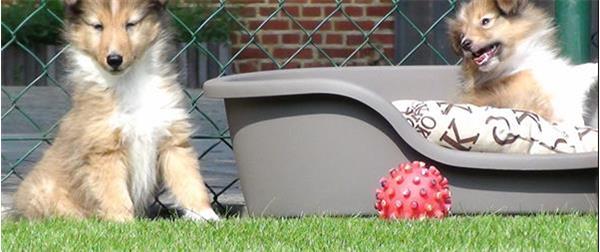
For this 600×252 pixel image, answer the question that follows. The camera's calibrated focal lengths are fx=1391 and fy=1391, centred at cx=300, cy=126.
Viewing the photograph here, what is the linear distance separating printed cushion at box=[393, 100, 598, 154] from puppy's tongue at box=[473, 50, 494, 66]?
1.44 ft

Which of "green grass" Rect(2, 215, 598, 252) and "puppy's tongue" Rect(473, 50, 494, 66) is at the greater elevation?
"puppy's tongue" Rect(473, 50, 494, 66)

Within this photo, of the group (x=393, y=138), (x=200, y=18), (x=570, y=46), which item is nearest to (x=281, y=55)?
(x=200, y=18)

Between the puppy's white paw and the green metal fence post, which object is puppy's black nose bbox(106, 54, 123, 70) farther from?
the green metal fence post

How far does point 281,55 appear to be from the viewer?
11.3m

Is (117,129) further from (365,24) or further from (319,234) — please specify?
(365,24)

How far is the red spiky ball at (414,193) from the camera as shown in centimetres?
492

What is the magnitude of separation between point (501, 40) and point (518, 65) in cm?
13

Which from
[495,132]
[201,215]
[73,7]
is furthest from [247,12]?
[495,132]

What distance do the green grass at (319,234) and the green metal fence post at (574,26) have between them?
1.09 m

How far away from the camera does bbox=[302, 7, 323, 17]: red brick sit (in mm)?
11227

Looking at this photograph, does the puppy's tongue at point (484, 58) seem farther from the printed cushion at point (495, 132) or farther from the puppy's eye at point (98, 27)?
the puppy's eye at point (98, 27)

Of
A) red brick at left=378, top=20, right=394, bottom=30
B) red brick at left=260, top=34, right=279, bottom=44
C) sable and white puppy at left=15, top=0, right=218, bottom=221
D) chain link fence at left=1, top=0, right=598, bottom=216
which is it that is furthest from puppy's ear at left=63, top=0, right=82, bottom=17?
red brick at left=378, top=20, right=394, bottom=30

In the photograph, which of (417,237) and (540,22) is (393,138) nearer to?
(417,237)

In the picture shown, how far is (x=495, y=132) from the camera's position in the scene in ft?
17.0
